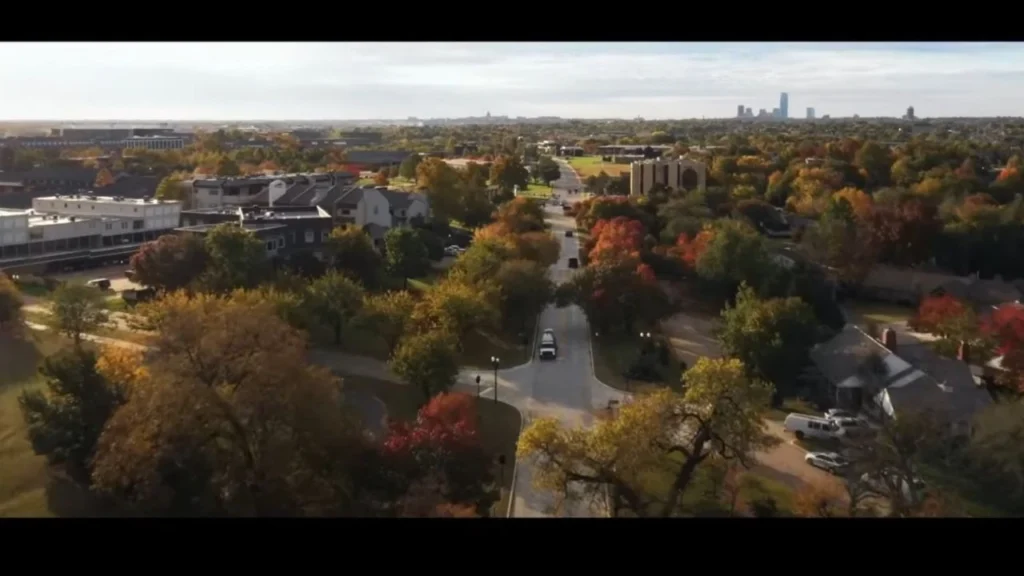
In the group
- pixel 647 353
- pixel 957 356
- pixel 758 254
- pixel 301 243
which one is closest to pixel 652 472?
pixel 647 353

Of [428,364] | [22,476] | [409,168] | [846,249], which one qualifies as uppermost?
[409,168]

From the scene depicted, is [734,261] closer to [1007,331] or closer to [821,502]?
[1007,331]

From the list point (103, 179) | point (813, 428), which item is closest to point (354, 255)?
point (813, 428)

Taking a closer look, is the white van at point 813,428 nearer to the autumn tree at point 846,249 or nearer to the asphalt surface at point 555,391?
the asphalt surface at point 555,391

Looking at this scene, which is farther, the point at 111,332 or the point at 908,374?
the point at 111,332

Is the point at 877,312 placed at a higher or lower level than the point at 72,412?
lower
